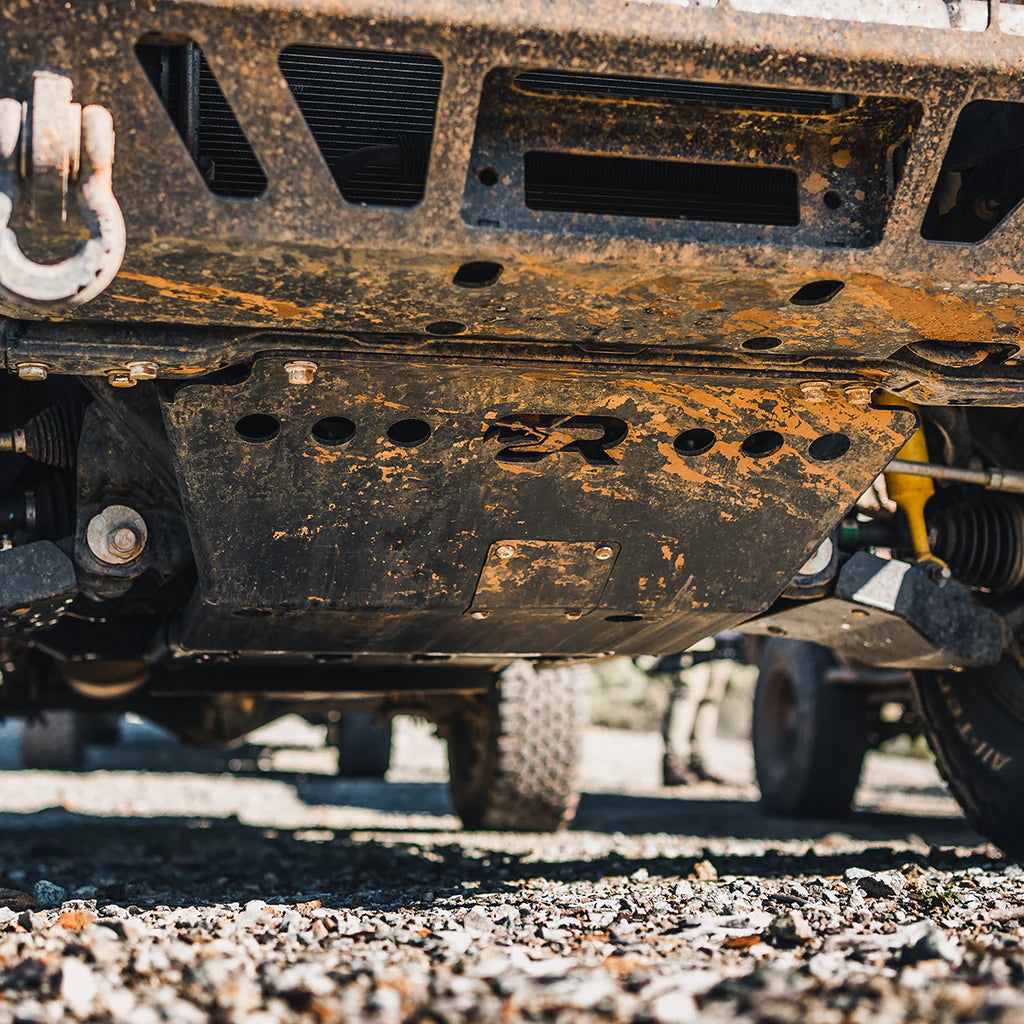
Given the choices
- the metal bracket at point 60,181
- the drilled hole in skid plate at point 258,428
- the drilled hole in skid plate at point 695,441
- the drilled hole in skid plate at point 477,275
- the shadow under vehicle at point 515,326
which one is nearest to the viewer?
the metal bracket at point 60,181

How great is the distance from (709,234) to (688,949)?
1.13m

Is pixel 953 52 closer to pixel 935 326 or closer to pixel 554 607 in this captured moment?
pixel 935 326

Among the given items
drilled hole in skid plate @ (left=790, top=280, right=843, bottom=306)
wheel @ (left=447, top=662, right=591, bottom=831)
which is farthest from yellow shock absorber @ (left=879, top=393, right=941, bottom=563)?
wheel @ (left=447, top=662, right=591, bottom=831)

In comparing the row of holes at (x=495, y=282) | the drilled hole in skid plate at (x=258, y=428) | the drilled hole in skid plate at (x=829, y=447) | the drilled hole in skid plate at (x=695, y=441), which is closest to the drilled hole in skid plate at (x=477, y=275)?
the row of holes at (x=495, y=282)

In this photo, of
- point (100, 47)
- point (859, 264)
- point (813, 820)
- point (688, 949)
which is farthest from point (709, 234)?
point (813, 820)

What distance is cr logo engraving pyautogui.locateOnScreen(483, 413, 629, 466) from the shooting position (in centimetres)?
263

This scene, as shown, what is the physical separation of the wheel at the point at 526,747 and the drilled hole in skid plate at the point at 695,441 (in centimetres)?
208

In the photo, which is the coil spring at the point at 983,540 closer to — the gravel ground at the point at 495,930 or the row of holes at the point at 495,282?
the gravel ground at the point at 495,930

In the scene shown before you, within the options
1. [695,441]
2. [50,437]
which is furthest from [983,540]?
[50,437]

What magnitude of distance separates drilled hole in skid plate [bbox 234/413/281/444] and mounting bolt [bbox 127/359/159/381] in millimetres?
242

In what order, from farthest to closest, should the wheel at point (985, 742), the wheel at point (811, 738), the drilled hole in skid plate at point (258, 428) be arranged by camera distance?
the wheel at point (811, 738) → the wheel at point (985, 742) → the drilled hole in skid plate at point (258, 428)

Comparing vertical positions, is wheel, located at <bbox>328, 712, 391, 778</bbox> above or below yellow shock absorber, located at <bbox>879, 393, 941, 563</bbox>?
below

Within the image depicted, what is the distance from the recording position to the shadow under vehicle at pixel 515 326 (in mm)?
1983

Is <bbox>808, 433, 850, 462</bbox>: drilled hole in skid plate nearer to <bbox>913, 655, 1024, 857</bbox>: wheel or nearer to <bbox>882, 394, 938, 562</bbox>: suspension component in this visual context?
<bbox>882, 394, 938, 562</bbox>: suspension component
